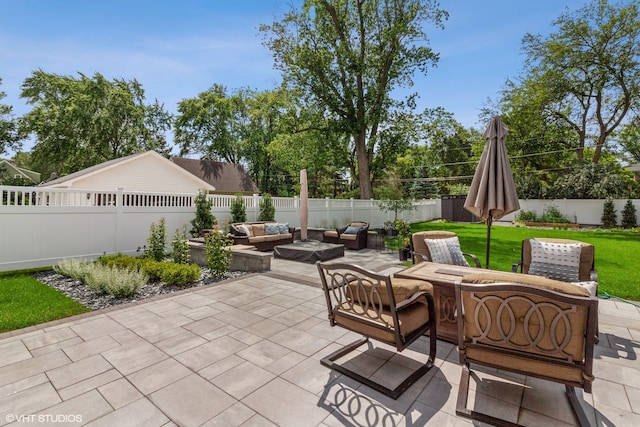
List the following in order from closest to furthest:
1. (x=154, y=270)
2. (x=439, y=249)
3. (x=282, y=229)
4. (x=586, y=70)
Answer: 1. (x=439, y=249)
2. (x=154, y=270)
3. (x=282, y=229)
4. (x=586, y=70)

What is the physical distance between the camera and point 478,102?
81.3 ft

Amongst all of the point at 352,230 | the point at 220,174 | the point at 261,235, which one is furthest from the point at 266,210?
the point at 220,174

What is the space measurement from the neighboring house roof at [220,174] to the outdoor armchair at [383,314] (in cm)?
2029

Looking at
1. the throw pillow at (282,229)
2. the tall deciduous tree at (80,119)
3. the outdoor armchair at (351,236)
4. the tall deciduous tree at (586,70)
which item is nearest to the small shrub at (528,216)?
the tall deciduous tree at (586,70)

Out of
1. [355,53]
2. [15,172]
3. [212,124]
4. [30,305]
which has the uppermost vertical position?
[355,53]

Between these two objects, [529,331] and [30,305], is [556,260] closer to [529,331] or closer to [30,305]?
[529,331]

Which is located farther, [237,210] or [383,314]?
[237,210]

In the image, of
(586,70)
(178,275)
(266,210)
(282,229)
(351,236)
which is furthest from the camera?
(586,70)

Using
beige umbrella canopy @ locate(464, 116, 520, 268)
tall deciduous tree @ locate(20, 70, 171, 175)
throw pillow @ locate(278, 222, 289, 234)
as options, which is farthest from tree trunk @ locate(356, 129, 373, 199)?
tall deciduous tree @ locate(20, 70, 171, 175)

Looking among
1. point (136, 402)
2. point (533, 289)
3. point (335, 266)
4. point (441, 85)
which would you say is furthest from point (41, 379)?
point (441, 85)

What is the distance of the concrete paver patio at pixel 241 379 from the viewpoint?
2.02 metres

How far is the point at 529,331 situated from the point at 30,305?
236 inches

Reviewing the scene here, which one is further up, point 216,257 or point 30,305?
point 216,257

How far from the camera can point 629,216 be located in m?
16.2
